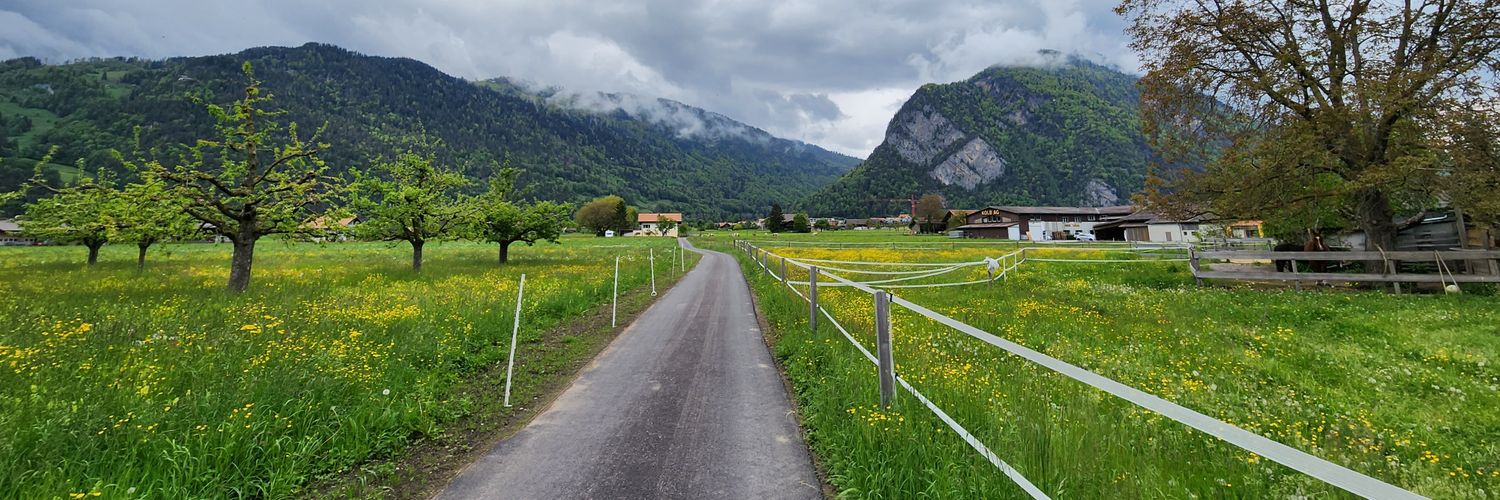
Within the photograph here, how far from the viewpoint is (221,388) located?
5.11 m

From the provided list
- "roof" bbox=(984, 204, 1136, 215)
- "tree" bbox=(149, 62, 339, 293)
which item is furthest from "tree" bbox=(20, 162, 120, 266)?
"roof" bbox=(984, 204, 1136, 215)

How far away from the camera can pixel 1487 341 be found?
7801 millimetres

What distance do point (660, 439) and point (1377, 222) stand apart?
75.2 ft

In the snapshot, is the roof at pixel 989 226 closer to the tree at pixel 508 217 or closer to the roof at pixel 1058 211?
the roof at pixel 1058 211

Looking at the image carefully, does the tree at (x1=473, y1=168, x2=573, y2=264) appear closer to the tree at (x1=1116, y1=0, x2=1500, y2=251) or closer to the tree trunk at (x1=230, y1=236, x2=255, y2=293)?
the tree trunk at (x1=230, y1=236, x2=255, y2=293)

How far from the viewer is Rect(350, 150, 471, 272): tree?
2119cm

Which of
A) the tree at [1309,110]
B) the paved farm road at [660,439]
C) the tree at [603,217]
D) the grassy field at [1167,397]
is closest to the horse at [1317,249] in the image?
the tree at [1309,110]

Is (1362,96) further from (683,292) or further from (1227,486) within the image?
(683,292)

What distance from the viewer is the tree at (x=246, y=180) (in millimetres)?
13172

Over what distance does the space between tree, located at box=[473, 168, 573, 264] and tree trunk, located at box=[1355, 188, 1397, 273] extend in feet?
109

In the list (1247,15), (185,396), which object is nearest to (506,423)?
(185,396)

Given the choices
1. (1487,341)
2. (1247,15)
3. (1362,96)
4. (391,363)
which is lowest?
(1487,341)

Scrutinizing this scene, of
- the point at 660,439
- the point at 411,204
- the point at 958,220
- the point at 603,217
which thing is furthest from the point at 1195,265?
the point at 603,217

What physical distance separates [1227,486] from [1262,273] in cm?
1788
